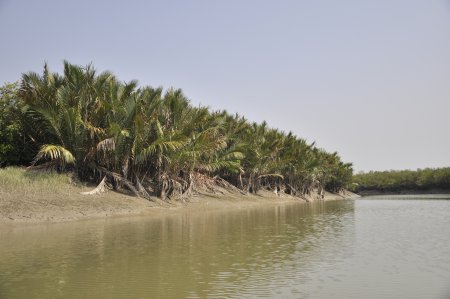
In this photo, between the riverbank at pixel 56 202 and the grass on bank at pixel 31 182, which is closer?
the riverbank at pixel 56 202

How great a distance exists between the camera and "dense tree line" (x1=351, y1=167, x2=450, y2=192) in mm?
97250

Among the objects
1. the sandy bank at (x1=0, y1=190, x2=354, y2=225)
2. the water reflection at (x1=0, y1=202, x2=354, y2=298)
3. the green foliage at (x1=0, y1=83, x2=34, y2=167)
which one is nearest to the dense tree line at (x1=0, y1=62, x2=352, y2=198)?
the green foliage at (x1=0, y1=83, x2=34, y2=167)

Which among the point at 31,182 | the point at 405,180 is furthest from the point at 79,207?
the point at 405,180

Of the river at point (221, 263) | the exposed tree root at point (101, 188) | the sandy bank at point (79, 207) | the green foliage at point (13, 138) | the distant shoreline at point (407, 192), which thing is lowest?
the river at point (221, 263)

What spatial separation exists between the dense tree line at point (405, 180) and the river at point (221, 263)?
284 feet

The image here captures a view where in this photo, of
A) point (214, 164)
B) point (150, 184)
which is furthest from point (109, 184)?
point (214, 164)

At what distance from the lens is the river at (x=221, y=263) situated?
8.45 metres

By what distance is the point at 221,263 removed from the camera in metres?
10.9

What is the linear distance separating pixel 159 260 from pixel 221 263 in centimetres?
166

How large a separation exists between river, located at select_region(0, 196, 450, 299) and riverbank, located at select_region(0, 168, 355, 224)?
1.99 m

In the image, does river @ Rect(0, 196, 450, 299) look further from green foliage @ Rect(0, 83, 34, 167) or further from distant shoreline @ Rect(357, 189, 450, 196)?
distant shoreline @ Rect(357, 189, 450, 196)

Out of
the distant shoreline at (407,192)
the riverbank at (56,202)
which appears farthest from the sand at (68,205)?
the distant shoreline at (407,192)

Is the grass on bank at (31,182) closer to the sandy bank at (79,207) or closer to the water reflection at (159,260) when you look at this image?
the sandy bank at (79,207)

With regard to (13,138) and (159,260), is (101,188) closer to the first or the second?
(13,138)
